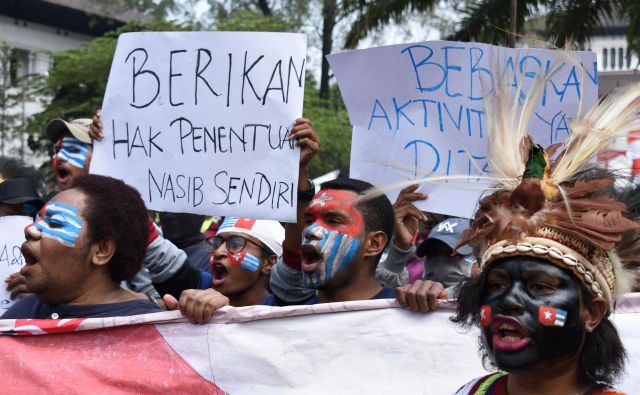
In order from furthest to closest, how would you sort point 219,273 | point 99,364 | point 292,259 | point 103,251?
point 219,273
point 292,259
point 103,251
point 99,364

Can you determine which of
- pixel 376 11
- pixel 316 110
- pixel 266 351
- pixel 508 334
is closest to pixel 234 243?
pixel 266 351

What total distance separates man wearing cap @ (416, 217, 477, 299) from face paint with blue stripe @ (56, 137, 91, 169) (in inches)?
71.2

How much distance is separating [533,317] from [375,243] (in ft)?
5.01

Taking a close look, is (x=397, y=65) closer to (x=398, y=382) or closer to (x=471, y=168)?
(x=471, y=168)

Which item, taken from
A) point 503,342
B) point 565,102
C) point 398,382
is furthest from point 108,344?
point 565,102

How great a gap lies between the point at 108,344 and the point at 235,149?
1.19 metres

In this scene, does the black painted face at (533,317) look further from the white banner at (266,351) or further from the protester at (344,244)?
the protester at (344,244)

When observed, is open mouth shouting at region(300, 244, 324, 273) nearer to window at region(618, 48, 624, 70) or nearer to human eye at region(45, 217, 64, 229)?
human eye at region(45, 217, 64, 229)

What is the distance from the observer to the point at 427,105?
14.4 ft

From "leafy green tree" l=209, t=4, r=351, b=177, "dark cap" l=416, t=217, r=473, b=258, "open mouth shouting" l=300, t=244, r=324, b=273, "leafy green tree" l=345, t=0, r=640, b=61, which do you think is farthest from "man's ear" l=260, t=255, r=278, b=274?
"leafy green tree" l=209, t=4, r=351, b=177

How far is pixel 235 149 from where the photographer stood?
4234 millimetres

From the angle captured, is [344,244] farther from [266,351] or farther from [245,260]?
[245,260]

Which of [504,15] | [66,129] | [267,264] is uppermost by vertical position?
[504,15]

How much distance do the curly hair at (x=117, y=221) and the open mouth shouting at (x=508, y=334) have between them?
1.56 meters
